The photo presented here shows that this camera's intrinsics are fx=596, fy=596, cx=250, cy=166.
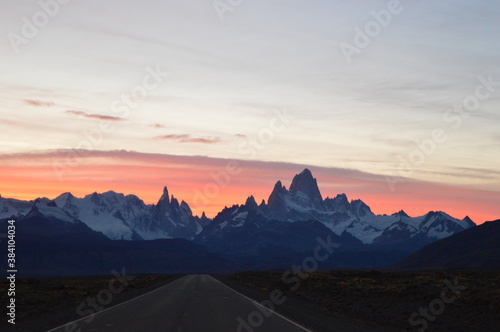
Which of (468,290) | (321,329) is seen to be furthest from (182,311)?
(468,290)

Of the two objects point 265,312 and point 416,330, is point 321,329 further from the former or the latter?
point 265,312

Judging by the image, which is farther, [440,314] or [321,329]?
[440,314]

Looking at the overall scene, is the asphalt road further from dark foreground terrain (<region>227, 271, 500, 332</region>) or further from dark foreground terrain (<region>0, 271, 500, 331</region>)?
dark foreground terrain (<region>227, 271, 500, 332</region>)

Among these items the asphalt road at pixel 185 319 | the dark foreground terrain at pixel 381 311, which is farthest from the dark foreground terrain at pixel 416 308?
the asphalt road at pixel 185 319

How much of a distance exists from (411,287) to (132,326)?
1012 inches

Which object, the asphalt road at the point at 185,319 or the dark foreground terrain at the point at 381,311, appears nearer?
the asphalt road at the point at 185,319

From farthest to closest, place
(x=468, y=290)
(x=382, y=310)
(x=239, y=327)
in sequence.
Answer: (x=468, y=290)
(x=382, y=310)
(x=239, y=327)

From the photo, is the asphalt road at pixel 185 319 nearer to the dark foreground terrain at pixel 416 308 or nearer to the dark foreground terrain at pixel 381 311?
the dark foreground terrain at pixel 381 311

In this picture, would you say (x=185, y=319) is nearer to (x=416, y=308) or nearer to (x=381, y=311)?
(x=381, y=311)

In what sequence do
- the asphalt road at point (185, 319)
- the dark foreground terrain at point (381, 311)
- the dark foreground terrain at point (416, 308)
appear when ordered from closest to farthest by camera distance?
the asphalt road at point (185, 319)
the dark foreground terrain at point (381, 311)
the dark foreground terrain at point (416, 308)

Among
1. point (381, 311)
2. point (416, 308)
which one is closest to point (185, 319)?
point (381, 311)

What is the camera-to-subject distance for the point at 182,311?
3145 centimetres

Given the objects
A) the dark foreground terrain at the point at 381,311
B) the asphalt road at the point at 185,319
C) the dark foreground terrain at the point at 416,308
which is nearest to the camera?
the asphalt road at the point at 185,319

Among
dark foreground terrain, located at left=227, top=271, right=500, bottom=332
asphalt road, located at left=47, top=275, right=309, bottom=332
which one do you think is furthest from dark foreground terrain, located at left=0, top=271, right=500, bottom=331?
asphalt road, located at left=47, top=275, right=309, bottom=332
